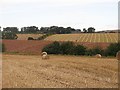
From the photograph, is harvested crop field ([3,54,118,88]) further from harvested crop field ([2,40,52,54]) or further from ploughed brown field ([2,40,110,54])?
ploughed brown field ([2,40,110,54])

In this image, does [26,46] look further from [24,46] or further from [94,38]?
[94,38]

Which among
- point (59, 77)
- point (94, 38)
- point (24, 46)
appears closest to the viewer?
point (59, 77)

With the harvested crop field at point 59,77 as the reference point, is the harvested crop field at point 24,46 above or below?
below

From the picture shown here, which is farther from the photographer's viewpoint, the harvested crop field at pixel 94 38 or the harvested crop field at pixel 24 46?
the harvested crop field at pixel 94 38

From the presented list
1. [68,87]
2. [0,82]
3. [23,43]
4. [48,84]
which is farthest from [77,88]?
[23,43]

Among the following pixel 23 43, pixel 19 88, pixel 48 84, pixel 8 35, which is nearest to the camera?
pixel 19 88

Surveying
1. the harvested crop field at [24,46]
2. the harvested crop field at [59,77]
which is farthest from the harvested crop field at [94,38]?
the harvested crop field at [59,77]

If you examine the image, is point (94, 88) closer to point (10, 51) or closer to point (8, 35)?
point (10, 51)

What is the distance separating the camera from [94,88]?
8.10 meters

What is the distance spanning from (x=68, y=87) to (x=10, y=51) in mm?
23435

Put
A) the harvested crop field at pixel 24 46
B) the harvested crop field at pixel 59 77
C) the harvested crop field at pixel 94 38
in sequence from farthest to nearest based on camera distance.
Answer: the harvested crop field at pixel 94 38
the harvested crop field at pixel 24 46
the harvested crop field at pixel 59 77

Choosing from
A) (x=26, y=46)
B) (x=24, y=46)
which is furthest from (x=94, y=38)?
(x=24, y=46)

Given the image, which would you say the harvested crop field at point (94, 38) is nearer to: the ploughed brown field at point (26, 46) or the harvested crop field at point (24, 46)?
the ploughed brown field at point (26, 46)

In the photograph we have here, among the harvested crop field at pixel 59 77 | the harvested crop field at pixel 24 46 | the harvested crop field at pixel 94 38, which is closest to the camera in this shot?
the harvested crop field at pixel 59 77
